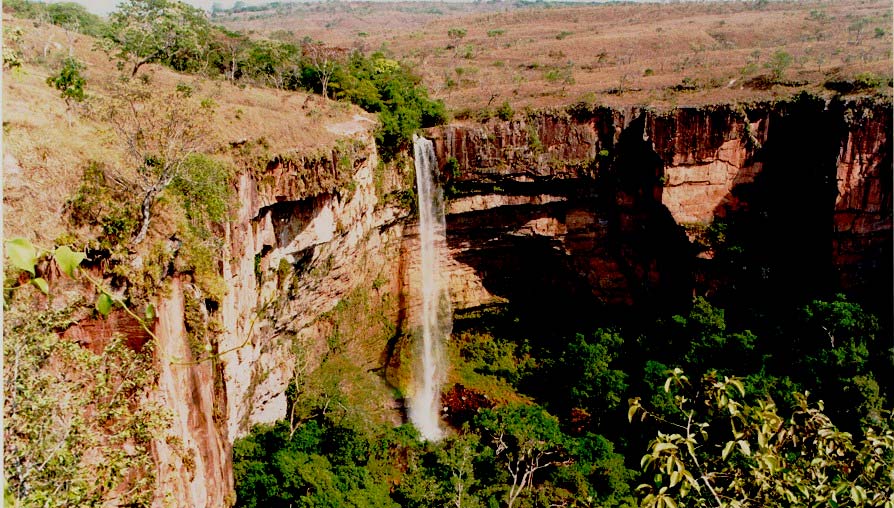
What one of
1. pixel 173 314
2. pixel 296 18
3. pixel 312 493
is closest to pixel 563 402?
pixel 312 493

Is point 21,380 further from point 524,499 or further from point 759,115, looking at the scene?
point 759,115

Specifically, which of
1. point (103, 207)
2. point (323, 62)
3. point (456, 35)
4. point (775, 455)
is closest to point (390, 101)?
point (323, 62)

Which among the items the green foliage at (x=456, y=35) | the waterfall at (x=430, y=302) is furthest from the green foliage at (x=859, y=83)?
the green foliage at (x=456, y=35)

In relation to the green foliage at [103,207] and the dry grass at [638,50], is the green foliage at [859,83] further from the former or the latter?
the green foliage at [103,207]

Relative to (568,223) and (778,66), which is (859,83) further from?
(568,223)

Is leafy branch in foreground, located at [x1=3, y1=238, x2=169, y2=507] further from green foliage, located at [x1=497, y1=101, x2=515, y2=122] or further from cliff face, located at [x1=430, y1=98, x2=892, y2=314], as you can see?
green foliage, located at [x1=497, y1=101, x2=515, y2=122]
